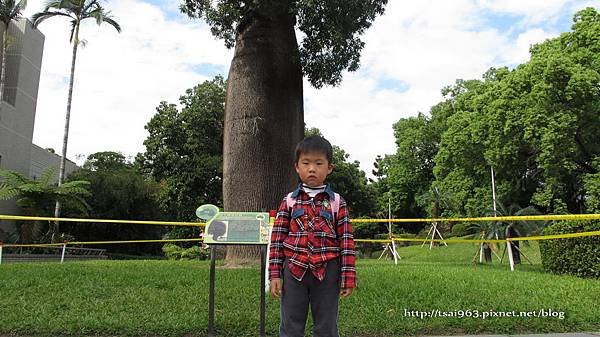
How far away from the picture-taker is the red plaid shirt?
2893 millimetres

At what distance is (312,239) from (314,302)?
385 mm

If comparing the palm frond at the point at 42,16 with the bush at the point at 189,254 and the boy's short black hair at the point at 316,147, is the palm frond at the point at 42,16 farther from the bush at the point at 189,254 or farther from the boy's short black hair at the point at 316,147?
the boy's short black hair at the point at 316,147

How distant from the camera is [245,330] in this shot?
4.57 metres

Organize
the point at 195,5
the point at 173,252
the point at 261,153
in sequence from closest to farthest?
the point at 261,153 → the point at 195,5 → the point at 173,252

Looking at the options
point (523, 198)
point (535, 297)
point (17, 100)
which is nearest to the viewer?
point (535, 297)

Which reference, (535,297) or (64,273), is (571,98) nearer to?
(535,297)

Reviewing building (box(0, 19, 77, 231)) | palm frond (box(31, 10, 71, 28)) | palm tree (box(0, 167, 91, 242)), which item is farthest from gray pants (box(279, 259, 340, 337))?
building (box(0, 19, 77, 231))

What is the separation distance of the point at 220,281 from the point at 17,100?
25.3 m

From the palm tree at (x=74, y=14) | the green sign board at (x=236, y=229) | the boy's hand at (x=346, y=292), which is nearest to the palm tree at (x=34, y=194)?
the palm tree at (x=74, y=14)

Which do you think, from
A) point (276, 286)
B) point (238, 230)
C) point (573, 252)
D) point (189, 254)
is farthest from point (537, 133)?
A: point (276, 286)

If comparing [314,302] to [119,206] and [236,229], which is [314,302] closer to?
[236,229]

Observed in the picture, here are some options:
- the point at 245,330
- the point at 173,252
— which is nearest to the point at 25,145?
the point at 173,252

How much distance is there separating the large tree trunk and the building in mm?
21423

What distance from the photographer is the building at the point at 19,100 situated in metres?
25.6
